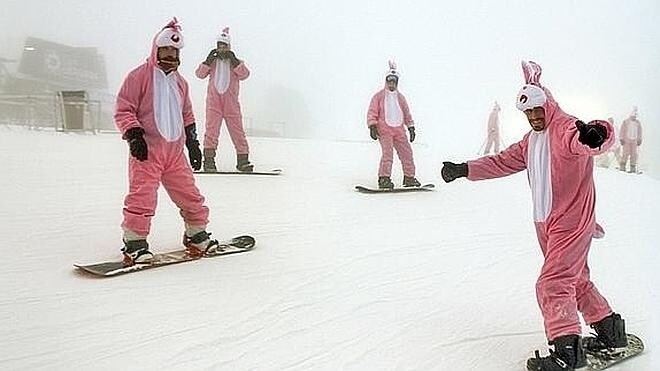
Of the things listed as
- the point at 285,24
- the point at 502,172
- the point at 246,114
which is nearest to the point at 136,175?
the point at 246,114

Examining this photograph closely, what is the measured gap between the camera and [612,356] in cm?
96

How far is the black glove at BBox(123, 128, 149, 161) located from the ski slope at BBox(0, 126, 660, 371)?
0.07 meters

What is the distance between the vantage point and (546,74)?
3.86 ft

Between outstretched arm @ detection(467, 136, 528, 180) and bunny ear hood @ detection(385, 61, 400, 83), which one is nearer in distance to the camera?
outstretched arm @ detection(467, 136, 528, 180)

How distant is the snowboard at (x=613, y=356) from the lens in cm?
93

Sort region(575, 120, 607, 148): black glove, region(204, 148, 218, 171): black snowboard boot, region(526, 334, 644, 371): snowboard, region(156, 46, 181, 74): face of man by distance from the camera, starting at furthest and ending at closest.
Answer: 1. region(204, 148, 218, 171): black snowboard boot
2. region(156, 46, 181, 74): face of man
3. region(526, 334, 644, 371): snowboard
4. region(575, 120, 607, 148): black glove

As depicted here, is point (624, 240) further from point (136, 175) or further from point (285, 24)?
point (136, 175)

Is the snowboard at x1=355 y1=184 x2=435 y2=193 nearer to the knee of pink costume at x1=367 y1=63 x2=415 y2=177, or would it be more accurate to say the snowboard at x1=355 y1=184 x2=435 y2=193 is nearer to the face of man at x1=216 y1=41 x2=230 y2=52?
the knee of pink costume at x1=367 y1=63 x2=415 y2=177

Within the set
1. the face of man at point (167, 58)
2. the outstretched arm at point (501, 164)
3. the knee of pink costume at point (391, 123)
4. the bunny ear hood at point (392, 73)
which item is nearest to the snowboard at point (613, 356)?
the outstretched arm at point (501, 164)

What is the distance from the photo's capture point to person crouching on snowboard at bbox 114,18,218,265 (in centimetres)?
102

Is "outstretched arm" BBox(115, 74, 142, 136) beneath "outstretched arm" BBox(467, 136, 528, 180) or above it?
above

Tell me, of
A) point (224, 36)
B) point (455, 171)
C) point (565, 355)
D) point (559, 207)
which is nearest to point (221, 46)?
point (224, 36)

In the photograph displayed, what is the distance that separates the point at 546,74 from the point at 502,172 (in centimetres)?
Result: 29

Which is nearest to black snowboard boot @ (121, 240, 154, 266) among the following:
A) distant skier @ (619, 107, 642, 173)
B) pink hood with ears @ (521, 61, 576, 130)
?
pink hood with ears @ (521, 61, 576, 130)
